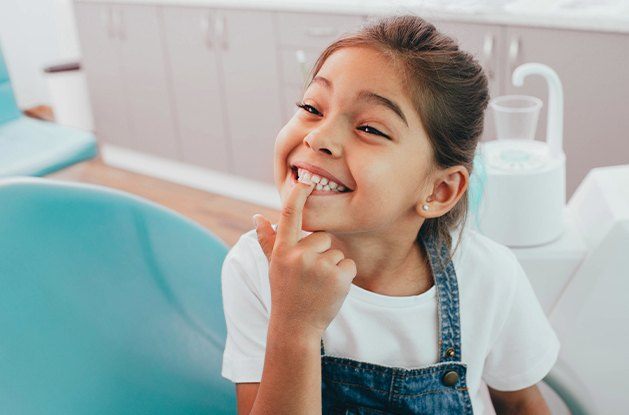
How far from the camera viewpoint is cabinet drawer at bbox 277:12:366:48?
2857mm

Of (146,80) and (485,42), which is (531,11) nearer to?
(485,42)

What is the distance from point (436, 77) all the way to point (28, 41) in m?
4.93

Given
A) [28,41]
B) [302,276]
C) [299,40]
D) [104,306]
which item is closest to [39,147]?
[299,40]

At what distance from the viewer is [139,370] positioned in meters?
1.01

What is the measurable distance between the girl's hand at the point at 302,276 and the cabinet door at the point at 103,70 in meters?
3.25

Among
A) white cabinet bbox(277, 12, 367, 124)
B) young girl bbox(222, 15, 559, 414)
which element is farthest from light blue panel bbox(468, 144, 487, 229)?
white cabinet bbox(277, 12, 367, 124)

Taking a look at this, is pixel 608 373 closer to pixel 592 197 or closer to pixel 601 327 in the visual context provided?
pixel 601 327

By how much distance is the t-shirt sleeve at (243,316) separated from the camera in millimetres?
972

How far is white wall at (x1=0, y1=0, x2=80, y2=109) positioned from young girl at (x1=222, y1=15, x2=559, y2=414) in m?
4.51

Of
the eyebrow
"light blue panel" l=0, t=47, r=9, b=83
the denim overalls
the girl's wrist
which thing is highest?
the eyebrow

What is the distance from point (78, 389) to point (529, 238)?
32.0 inches

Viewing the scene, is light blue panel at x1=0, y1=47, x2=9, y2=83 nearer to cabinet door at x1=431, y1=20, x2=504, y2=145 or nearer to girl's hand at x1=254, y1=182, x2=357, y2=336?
cabinet door at x1=431, y1=20, x2=504, y2=145

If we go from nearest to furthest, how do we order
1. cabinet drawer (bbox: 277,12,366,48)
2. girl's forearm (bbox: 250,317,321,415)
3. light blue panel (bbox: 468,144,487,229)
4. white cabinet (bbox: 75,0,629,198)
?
girl's forearm (bbox: 250,317,321,415) → light blue panel (bbox: 468,144,487,229) → white cabinet (bbox: 75,0,629,198) → cabinet drawer (bbox: 277,12,366,48)

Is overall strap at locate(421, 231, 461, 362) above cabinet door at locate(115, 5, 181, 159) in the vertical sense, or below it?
above
